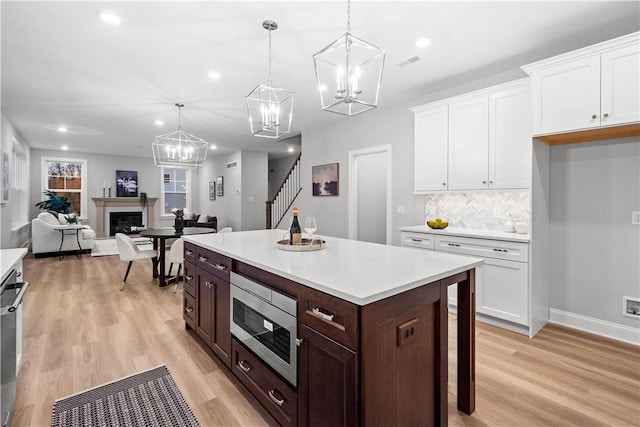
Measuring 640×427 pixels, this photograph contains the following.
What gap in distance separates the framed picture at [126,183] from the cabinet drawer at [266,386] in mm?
10066

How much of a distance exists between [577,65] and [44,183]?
1192cm

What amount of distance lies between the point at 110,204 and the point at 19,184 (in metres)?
2.73

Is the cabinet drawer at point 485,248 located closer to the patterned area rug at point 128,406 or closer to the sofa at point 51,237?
the patterned area rug at point 128,406

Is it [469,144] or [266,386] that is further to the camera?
[469,144]

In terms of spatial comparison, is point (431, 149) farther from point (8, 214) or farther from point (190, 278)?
point (8, 214)

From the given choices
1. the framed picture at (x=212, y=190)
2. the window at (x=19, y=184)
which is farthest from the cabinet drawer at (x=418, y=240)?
the framed picture at (x=212, y=190)

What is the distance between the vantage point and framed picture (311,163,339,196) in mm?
5559

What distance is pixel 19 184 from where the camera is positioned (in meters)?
7.25

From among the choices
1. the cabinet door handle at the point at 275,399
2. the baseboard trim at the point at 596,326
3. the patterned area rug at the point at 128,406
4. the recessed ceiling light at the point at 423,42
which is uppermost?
the recessed ceiling light at the point at 423,42

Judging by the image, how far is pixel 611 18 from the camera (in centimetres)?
247

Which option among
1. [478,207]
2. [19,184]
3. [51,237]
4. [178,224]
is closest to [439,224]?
[478,207]

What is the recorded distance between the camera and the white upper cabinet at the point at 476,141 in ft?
10.0

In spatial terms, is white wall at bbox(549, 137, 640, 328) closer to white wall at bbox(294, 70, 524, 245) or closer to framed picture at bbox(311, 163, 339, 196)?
white wall at bbox(294, 70, 524, 245)

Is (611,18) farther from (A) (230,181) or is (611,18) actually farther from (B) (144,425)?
(A) (230,181)
